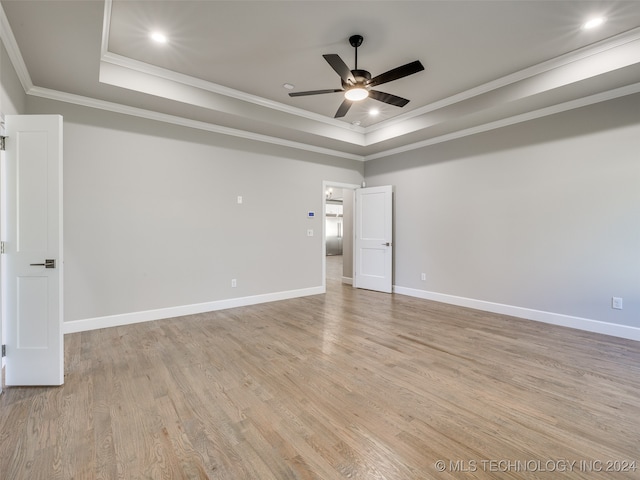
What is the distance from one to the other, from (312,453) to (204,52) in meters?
3.83

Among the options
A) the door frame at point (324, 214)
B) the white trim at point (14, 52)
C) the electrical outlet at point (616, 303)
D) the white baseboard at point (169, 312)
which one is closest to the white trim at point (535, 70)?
the door frame at point (324, 214)

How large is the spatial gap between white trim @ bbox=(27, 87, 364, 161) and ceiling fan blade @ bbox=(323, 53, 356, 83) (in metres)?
2.49

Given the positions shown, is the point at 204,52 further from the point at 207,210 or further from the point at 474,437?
the point at 474,437

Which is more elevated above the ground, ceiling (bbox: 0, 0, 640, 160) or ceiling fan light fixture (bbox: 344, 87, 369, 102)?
ceiling (bbox: 0, 0, 640, 160)

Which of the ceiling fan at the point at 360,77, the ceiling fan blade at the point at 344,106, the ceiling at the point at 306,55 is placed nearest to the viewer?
the ceiling at the point at 306,55

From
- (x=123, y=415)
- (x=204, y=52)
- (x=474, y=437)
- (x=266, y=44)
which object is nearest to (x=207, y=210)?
(x=204, y=52)

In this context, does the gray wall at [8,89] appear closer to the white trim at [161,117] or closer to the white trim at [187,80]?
the white trim at [161,117]

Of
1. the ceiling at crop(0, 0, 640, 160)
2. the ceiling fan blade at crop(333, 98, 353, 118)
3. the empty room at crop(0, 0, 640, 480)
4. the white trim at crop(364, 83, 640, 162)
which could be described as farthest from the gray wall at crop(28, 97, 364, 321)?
the white trim at crop(364, 83, 640, 162)

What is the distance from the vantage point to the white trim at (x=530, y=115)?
3.52 metres

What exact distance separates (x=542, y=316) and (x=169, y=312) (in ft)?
17.1

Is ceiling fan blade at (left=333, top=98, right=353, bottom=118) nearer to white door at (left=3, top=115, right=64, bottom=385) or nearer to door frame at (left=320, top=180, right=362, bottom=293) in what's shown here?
door frame at (left=320, top=180, right=362, bottom=293)

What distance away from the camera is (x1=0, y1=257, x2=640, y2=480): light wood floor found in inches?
63.9

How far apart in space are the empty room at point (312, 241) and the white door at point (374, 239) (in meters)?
0.06

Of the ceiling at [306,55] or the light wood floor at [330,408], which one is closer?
the light wood floor at [330,408]
